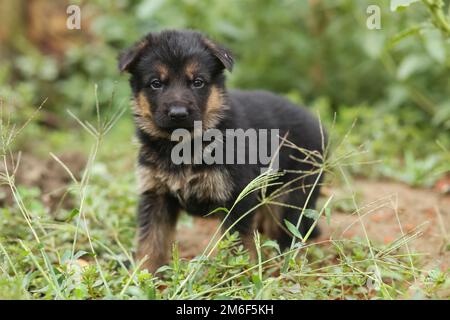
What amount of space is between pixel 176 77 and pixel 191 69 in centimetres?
11

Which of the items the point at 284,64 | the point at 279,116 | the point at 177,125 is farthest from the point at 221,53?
the point at 284,64

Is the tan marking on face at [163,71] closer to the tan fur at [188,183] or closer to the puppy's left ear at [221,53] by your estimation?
the puppy's left ear at [221,53]

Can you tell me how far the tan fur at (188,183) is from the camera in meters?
4.26

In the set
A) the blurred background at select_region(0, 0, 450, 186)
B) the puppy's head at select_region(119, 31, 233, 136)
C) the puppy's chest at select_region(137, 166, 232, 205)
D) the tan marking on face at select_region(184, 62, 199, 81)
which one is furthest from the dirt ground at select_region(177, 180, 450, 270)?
the tan marking on face at select_region(184, 62, 199, 81)

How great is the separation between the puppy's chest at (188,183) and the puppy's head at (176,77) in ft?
0.95

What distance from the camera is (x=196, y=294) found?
10.6ft

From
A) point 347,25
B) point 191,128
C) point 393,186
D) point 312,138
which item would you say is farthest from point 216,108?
point 347,25

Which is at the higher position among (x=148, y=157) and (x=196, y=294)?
(x=148, y=157)

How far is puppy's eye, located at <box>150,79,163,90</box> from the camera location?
4.32 meters

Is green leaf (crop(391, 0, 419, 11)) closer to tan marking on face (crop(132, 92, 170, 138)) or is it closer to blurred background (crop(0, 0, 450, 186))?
tan marking on face (crop(132, 92, 170, 138))

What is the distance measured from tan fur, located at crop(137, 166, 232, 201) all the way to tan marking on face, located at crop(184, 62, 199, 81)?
62 cm

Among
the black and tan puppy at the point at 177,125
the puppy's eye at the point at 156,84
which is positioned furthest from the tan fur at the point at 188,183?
the puppy's eye at the point at 156,84
